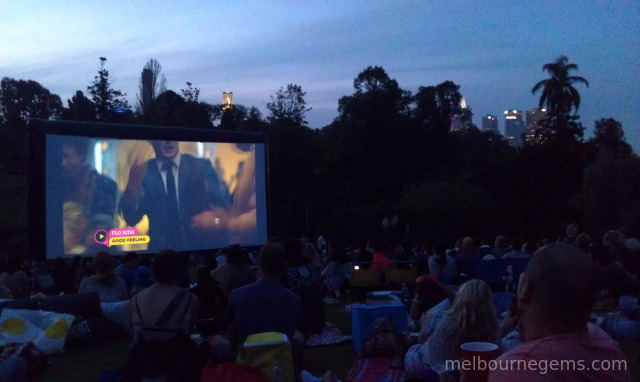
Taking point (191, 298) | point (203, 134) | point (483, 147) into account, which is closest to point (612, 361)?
point (191, 298)

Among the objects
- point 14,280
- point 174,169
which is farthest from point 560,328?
point 174,169

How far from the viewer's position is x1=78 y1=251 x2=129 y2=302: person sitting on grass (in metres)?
6.53

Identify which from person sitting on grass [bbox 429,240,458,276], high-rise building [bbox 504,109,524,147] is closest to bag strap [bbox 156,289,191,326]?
person sitting on grass [bbox 429,240,458,276]

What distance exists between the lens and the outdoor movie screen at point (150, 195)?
11656 millimetres

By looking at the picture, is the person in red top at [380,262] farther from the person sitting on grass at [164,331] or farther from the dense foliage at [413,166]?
the dense foliage at [413,166]

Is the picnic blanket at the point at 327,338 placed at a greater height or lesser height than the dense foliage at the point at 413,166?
lesser

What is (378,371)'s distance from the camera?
441cm

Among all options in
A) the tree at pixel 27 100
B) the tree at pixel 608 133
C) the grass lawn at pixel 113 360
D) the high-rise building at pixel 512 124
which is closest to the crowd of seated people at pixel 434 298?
the grass lawn at pixel 113 360

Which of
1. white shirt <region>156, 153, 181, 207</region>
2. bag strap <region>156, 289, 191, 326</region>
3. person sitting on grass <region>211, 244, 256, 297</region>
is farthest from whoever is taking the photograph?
white shirt <region>156, 153, 181, 207</region>

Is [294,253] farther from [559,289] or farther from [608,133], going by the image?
[608,133]

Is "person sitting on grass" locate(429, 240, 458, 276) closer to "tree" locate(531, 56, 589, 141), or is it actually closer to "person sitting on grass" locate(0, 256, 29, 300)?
"person sitting on grass" locate(0, 256, 29, 300)

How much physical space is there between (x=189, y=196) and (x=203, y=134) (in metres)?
1.56

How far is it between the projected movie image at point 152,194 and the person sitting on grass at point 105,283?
527 cm

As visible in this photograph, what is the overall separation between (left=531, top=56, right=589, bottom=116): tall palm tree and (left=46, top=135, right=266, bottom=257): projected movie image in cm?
2699
